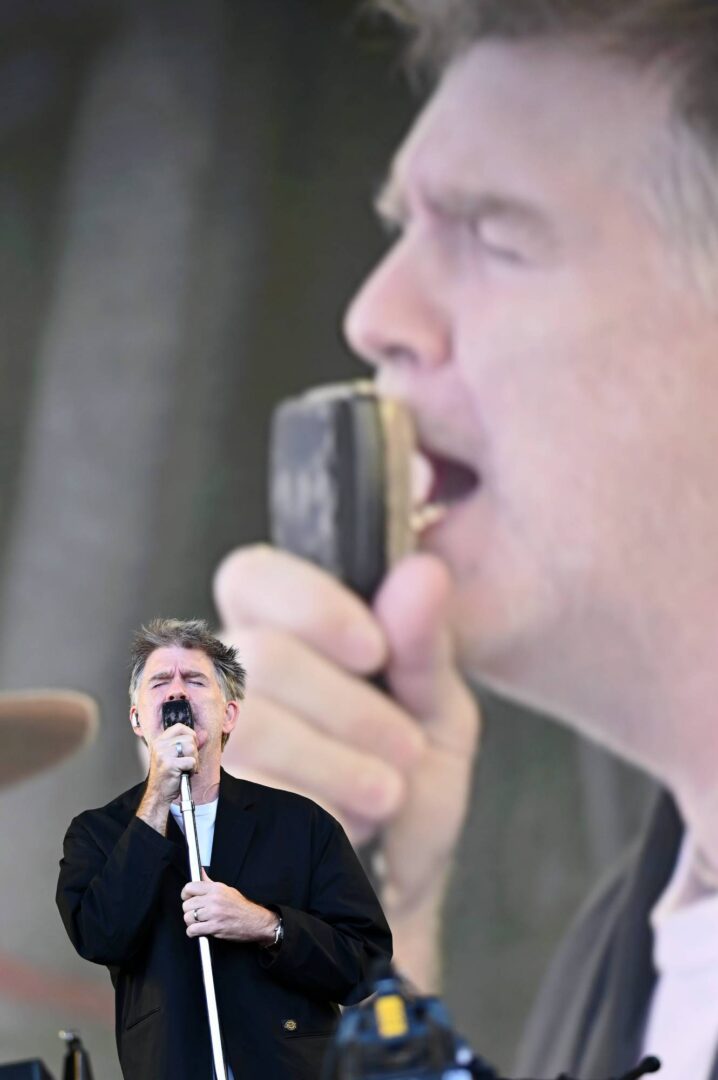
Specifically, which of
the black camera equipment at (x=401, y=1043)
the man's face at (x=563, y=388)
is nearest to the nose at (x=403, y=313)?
the man's face at (x=563, y=388)

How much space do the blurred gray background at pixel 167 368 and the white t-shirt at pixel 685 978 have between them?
23 centimetres

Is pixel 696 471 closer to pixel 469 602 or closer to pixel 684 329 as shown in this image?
pixel 684 329

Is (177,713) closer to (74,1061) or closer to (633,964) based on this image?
(74,1061)

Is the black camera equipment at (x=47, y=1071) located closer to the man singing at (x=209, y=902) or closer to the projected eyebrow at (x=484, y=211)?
the man singing at (x=209, y=902)

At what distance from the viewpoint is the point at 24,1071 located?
173 cm

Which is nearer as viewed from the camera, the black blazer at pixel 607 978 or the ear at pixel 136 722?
the ear at pixel 136 722

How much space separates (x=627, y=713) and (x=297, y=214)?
149 cm

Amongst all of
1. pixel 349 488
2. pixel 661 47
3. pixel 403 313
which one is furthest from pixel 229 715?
pixel 661 47

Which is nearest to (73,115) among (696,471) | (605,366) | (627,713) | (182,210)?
(182,210)

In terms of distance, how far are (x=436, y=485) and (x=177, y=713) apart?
2039 mm

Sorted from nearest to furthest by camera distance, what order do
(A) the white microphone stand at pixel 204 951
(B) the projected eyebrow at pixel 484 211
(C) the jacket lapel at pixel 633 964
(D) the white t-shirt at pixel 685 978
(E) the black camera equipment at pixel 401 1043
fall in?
(E) the black camera equipment at pixel 401 1043 < (A) the white microphone stand at pixel 204 951 < (D) the white t-shirt at pixel 685 978 < (C) the jacket lapel at pixel 633 964 < (B) the projected eyebrow at pixel 484 211

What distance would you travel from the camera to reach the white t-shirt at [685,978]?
303 cm

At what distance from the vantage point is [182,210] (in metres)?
3.72

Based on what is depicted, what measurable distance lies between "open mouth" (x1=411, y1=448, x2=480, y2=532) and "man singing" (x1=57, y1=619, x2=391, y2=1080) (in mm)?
1859
